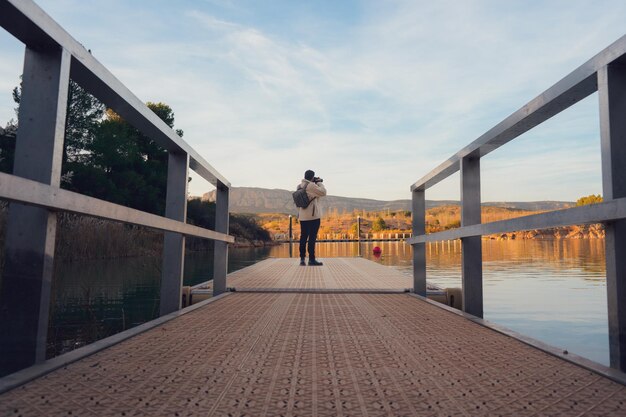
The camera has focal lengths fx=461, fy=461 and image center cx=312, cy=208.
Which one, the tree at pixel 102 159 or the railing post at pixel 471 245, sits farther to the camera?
the tree at pixel 102 159

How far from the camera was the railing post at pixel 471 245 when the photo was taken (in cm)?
263

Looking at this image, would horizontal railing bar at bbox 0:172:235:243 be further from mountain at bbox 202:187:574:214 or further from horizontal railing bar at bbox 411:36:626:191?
mountain at bbox 202:187:574:214

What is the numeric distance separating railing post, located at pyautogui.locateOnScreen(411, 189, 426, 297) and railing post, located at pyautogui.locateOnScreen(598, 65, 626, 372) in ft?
8.04

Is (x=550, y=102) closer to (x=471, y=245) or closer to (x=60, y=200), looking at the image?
(x=471, y=245)

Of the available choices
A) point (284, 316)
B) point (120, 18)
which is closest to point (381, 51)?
point (120, 18)

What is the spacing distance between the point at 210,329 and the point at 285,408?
116cm

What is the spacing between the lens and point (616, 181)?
1.35 meters

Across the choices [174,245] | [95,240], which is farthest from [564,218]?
[95,240]

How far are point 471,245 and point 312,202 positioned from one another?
4.74 m

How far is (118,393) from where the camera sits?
1.23 metres

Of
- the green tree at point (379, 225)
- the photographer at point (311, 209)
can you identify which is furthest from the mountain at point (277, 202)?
the photographer at point (311, 209)

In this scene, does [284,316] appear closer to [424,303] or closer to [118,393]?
[424,303]

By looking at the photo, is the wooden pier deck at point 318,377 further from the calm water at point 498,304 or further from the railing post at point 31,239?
the calm water at point 498,304

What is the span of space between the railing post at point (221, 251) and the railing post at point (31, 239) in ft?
8.05
